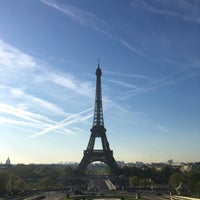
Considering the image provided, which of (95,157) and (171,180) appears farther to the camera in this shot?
(95,157)

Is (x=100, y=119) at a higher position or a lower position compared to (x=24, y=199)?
higher

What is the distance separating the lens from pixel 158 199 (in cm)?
6625

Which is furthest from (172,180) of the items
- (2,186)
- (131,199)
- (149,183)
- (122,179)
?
(2,186)

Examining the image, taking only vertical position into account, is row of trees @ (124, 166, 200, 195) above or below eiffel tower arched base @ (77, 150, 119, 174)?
below

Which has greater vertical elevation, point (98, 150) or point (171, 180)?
point (98, 150)

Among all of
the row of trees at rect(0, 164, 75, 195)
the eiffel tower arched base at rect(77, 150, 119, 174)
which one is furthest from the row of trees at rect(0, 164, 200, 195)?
the eiffel tower arched base at rect(77, 150, 119, 174)

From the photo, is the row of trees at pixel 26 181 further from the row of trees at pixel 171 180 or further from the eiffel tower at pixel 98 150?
the row of trees at pixel 171 180

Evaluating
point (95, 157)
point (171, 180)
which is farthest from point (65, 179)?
point (171, 180)

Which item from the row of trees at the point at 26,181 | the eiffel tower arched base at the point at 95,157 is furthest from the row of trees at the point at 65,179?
the eiffel tower arched base at the point at 95,157

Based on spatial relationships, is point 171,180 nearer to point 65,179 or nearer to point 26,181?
point 65,179

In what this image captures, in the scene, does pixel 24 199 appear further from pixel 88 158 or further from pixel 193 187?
pixel 88 158

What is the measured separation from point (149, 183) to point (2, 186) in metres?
55.4

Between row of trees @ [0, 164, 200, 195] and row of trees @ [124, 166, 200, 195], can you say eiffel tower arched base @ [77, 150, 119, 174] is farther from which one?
row of trees @ [124, 166, 200, 195]

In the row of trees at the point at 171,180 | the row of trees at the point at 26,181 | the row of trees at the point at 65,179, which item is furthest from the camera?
the row of trees at the point at 65,179
